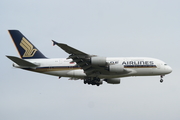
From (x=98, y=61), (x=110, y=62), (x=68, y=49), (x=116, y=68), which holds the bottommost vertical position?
(x=116, y=68)

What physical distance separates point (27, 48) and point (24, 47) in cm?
49

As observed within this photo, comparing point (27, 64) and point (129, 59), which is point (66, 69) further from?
point (129, 59)

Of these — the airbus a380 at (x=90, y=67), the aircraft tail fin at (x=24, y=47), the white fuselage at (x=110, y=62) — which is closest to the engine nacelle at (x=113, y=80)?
the airbus a380 at (x=90, y=67)

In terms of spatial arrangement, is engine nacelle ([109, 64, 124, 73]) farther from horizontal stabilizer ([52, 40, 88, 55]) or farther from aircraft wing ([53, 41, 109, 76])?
horizontal stabilizer ([52, 40, 88, 55])

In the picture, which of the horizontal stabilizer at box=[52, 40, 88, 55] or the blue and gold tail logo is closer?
the horizontal stabilizer at box=[52, 40, 88, 55]

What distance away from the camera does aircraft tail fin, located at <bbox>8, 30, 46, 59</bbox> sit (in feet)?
185

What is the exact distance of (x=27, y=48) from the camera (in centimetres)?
5719

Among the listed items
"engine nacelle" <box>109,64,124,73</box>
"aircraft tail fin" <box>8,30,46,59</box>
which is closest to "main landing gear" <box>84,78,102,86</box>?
"engine nacelle" <box>109,64,124,73</box>

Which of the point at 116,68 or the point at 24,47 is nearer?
the point at 116,68

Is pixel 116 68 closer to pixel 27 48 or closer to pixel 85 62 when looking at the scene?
pixel 85 62

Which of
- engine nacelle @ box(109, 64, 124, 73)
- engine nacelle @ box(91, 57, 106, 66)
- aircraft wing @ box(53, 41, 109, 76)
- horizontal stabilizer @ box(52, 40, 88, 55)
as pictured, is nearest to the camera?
horizontal stabilizer @ box(52, 40, 88, 55)

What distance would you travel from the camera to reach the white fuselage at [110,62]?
176 feet

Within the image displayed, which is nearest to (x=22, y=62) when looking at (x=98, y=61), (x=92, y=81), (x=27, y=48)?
(x=27, y=48)

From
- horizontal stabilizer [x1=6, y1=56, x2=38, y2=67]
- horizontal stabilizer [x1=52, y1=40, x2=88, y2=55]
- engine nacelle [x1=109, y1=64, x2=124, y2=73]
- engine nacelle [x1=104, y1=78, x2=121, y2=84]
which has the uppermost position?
horizontal stabilizer [x1=52, y1=40, x2=88, y2=55]
